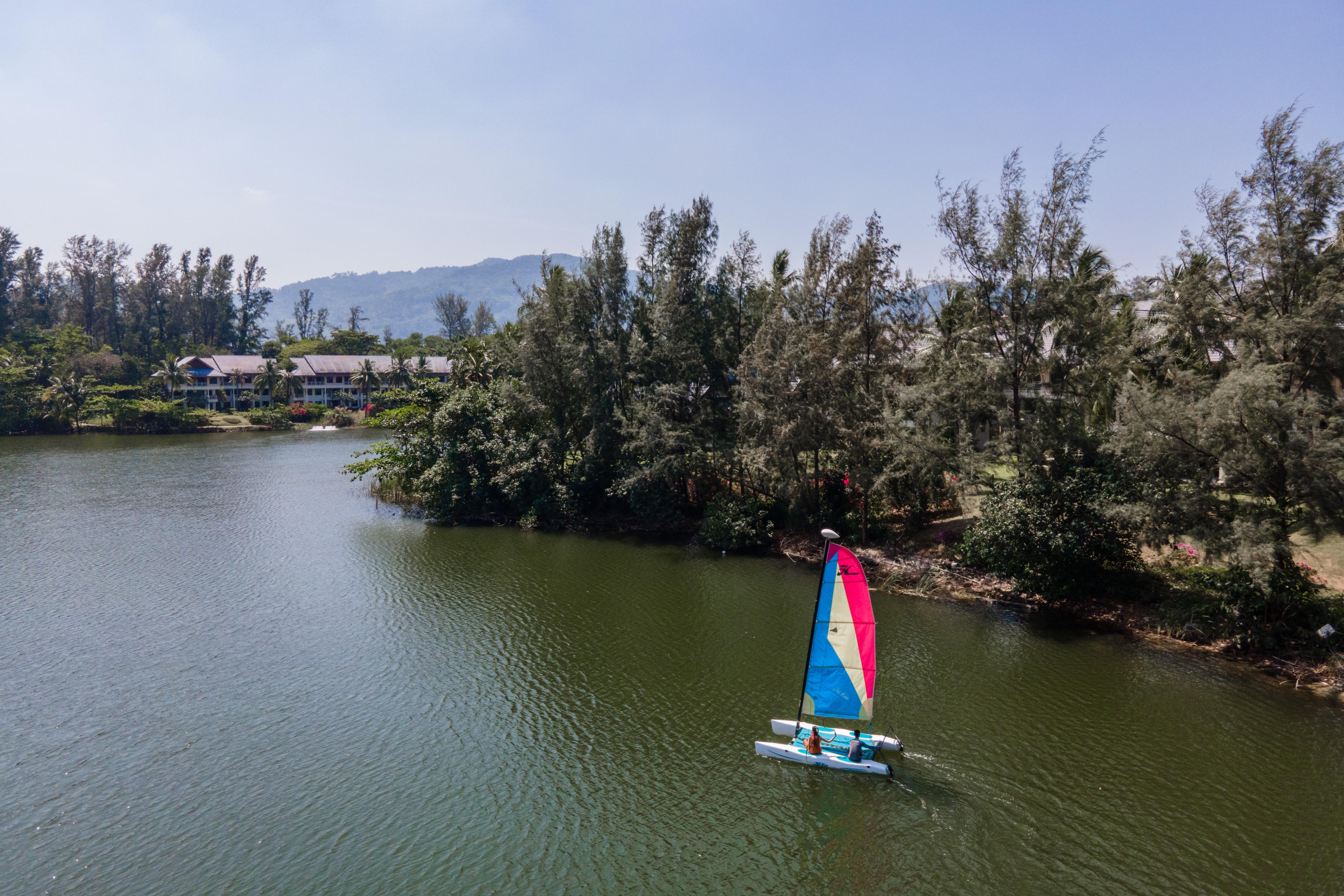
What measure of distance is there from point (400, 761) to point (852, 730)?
12.2 m

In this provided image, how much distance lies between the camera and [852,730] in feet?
62.2

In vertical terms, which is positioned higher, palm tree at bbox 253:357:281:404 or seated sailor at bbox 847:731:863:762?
palm tree at bbox 253:357:281:404

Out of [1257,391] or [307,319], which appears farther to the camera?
[307,319]

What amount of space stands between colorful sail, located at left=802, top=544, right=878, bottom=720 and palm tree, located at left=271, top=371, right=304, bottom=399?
10849 centimetres

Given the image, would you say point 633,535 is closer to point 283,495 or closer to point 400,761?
point 400,761

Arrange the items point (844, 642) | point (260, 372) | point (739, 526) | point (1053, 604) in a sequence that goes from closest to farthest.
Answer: point (844, 642), point (1053, 604), point (739, 526), point (260, 372)

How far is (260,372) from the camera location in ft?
359

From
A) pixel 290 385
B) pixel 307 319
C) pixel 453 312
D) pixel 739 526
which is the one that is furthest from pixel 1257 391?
pixel 307 319

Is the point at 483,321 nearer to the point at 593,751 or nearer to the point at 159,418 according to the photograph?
the point at 159,418

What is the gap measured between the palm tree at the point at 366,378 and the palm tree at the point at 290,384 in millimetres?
Answer: 8302

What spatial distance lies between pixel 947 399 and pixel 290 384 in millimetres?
104534

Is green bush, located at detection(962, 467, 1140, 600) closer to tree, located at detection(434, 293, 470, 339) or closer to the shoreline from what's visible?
the shoreline

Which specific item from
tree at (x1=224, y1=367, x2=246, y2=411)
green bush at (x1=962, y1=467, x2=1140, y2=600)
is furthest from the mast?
tree at (x1=224, y1=367, x2=246, y2=411)

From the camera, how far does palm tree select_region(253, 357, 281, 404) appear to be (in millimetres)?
105500
